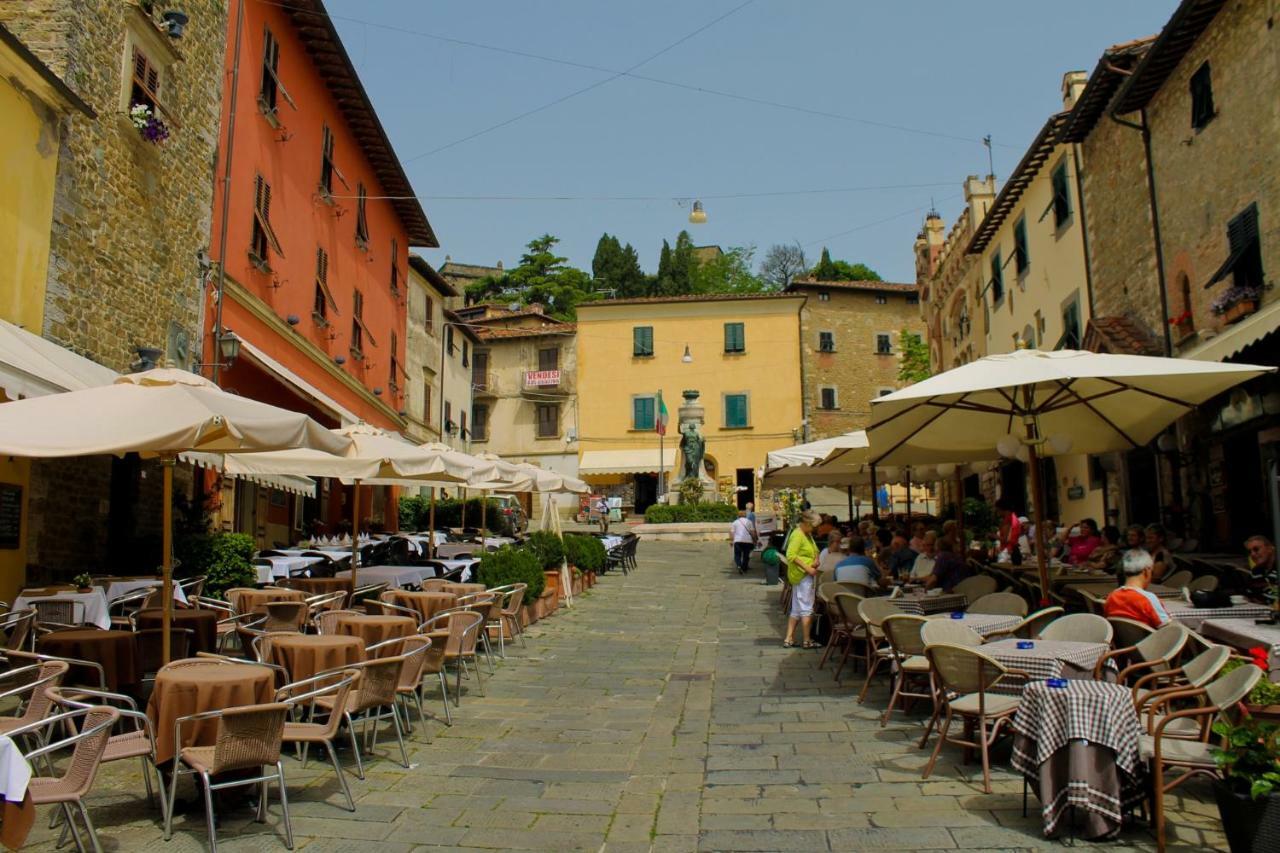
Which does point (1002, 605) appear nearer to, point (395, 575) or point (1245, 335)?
point (1245, 335)

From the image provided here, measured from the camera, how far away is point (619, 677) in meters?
8.90

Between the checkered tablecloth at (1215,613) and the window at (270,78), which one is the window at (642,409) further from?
the checkered tablecloth at (1215,613)

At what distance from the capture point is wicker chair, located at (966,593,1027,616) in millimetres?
7305

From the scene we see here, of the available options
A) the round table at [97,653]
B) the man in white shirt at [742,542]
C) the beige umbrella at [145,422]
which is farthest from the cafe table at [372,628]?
the man in white shirt at [742,542]

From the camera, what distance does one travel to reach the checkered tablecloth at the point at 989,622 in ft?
21.9

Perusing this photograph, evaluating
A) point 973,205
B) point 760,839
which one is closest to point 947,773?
point 760,839

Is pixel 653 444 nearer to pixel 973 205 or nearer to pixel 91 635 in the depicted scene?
pixel 973 205

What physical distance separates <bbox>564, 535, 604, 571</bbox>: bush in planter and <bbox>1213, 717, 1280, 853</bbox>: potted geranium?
11.7 meters

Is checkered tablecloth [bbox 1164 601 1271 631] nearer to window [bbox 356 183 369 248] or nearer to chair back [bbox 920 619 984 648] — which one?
chair back [bbox 920 619 984 648]

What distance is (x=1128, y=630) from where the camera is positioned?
19.9 feet

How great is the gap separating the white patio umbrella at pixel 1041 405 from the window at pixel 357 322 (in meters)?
14.6

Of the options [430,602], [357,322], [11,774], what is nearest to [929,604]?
[430,602]

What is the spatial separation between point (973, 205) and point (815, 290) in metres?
19.3

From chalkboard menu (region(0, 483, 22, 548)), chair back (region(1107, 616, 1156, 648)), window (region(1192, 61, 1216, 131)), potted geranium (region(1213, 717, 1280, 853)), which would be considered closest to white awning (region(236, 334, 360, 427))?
chalkboard menu (region(0, 483, 22, 548))
